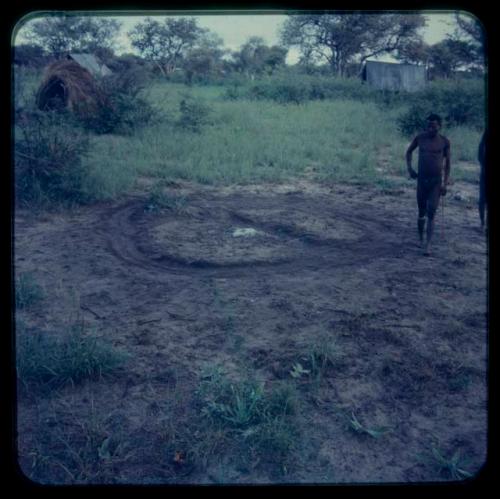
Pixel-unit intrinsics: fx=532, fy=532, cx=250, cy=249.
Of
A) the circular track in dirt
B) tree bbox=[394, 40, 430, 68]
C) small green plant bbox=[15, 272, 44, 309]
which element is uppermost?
tree bbox=[394, 40, 430, 68]

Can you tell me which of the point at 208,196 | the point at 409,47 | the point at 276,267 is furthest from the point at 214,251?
the point at 409,47

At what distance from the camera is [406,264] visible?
5.89 meters

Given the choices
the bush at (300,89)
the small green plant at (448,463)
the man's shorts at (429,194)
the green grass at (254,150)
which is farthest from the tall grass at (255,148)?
the small green plant at (448,463)

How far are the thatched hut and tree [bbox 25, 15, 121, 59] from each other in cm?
997

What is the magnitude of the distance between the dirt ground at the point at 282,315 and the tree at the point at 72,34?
19.7 m

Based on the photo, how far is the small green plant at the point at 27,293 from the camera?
4.79 m

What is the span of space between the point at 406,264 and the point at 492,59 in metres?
3.93

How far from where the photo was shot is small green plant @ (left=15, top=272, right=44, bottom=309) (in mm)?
4785

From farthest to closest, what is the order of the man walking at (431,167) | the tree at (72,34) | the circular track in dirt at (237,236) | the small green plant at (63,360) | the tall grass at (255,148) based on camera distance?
1. the tree at (72,34)
2. the tall grass at (255,148)
3. the man walking at (431,167)
4. the circular track in dirt at (237,236)
5. the small green plant at (63,360)

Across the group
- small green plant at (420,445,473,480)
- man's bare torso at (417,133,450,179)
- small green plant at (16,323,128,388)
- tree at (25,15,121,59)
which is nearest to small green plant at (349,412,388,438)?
small green plant at (420,445,473,480)

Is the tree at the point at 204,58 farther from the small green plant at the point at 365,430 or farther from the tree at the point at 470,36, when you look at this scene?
the small green plant at the point at 365,430

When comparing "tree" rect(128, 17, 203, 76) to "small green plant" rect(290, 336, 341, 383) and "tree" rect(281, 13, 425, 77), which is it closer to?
"tree" rect(281, 13, 425, 77)

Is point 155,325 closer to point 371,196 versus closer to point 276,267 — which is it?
point 276,267

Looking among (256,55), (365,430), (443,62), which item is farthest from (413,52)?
(365,430)
